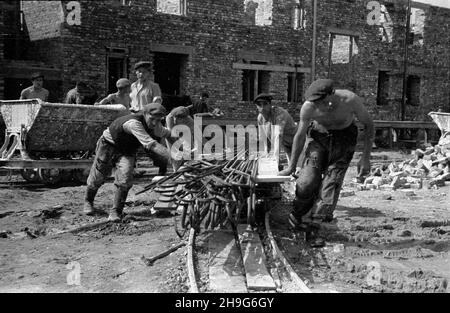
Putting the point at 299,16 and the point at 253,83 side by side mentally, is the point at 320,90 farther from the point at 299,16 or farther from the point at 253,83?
the point at 299,16

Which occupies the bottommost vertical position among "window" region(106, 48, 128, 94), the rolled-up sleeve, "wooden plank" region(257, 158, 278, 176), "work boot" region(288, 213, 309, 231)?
"work boot" region(288, 213, 309, 231)

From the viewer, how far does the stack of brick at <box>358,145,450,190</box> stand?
1109cm

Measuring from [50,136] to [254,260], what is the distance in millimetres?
5871

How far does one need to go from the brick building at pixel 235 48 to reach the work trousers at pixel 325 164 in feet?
32.6

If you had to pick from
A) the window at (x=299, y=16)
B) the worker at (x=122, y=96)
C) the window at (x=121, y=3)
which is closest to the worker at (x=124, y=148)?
the worker at (x=122, y=96)

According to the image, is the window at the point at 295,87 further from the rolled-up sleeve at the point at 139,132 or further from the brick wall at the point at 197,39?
the rolled-up sleeve at the point at 139,132

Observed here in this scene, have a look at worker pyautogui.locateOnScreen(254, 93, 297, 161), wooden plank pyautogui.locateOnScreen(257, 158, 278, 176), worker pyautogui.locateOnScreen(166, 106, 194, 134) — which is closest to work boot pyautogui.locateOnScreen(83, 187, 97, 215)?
worker pyautogui.locateOnScreen(166, 106, 194, 134)

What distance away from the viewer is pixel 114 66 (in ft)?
53.3

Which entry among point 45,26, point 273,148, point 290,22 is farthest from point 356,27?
point 273,148

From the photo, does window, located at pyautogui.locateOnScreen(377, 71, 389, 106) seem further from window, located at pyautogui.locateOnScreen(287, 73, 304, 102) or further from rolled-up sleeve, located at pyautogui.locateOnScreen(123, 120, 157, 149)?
rolled-up sleeve, located at pyautogui.locateOnScreen(123, 120, 157, 149)

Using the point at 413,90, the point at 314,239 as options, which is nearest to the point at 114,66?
the point at 314,239

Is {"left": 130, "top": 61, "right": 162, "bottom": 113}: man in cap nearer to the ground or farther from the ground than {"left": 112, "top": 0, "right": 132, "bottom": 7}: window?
nearer to the ground

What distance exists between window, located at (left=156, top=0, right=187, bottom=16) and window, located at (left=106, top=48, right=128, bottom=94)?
107 inches

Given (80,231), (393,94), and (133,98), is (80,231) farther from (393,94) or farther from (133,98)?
(393,94)
